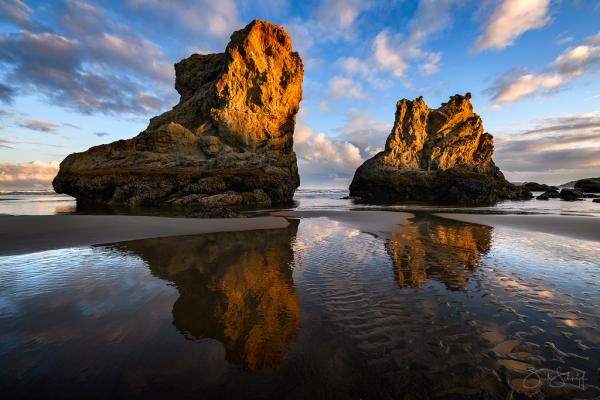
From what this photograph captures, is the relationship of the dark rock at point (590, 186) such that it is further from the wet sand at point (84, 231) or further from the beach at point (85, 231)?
the wet sand at point (84, 231)

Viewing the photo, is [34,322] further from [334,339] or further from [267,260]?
[267,260]

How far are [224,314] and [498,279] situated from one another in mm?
5808

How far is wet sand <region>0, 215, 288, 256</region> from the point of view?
Result: 8.99m

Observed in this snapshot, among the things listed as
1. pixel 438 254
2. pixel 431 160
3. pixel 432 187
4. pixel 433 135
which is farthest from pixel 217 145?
pixel 433 135

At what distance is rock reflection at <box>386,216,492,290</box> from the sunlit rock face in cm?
2265

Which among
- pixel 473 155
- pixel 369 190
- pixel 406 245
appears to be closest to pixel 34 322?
pixel 406 245

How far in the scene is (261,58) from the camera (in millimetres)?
42750

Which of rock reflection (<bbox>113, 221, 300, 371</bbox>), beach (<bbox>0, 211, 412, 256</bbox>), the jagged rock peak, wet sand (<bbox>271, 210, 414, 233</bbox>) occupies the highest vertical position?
the jagged rock peak

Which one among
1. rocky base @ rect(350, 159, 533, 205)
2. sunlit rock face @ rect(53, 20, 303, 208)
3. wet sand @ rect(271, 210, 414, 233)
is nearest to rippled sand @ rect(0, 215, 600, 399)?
wet sand @ rect(271, 210, 414, 233)

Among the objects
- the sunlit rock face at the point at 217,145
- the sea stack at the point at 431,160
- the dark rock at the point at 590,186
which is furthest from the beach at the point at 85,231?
the dark rock at the point at 590,186

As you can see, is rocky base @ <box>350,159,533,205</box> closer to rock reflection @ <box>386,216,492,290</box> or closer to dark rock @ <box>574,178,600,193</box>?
dark rock @ <box>574,178,600,193</box>

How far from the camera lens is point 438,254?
841 centimetres

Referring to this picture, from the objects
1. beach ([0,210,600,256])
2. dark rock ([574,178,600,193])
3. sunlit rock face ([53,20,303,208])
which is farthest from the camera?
dark rock ([574,178,600,193])

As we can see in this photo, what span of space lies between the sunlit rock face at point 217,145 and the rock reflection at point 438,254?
22646mm
